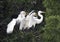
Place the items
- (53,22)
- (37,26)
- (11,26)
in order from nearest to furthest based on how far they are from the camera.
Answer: (53,22) < (11,26) < (37,26)

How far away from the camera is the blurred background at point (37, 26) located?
15.8 feet

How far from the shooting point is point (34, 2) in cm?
704

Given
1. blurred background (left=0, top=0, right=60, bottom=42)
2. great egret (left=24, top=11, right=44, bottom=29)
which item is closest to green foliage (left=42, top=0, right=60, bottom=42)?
blurred background (left=0, top=0, right=60, bottom=42)

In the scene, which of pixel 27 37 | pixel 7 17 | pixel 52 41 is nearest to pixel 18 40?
pixel 27 37

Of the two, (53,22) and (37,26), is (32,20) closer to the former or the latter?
(37,26)

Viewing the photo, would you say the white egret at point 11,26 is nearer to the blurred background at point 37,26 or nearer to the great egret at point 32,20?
the blurred background at point 37,26

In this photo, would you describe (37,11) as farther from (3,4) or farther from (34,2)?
(3,4)

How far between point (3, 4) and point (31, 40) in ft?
3.51

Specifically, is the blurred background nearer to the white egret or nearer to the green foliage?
the green foliage

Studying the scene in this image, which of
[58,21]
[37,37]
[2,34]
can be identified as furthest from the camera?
[2,34]

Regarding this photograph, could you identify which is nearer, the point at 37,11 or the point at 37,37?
the point at 37,37

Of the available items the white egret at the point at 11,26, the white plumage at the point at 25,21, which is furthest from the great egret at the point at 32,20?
the white egret at the point at 11,26

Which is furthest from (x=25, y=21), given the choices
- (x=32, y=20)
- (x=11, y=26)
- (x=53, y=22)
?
(x=53, y=22)

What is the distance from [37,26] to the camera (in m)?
6.71
